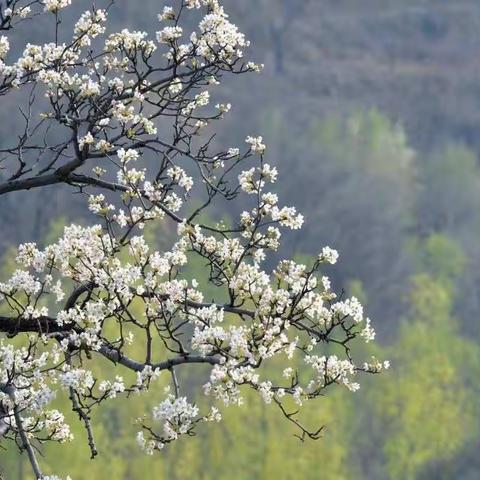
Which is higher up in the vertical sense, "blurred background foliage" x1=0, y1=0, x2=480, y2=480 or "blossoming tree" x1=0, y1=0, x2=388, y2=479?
"blurred background foliage" x1=0, y1=0, x2=480, y2=480

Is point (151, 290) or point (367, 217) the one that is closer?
point (151, 290)

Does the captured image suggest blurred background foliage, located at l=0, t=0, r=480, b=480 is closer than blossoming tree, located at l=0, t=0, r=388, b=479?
No

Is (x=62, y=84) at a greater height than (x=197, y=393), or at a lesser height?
lesser

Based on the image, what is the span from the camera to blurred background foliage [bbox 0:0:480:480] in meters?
39.1

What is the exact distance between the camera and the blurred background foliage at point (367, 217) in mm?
39094

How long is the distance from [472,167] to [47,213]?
904 inches

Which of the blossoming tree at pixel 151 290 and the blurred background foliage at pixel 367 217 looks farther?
the blurred background foliage at pixel 367 217

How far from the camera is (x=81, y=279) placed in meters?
7.62

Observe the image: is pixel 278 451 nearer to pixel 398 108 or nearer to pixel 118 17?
pixel 118 17

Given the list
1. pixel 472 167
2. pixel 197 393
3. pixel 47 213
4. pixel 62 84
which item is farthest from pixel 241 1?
pixel 62 84

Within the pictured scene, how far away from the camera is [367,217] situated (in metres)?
51.5

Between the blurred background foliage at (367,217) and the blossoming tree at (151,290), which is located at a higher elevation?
the blurred background foliage at (367,217)

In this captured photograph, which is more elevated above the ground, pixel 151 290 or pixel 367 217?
pixel 367 217

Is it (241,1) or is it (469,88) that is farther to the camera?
(469,88)
